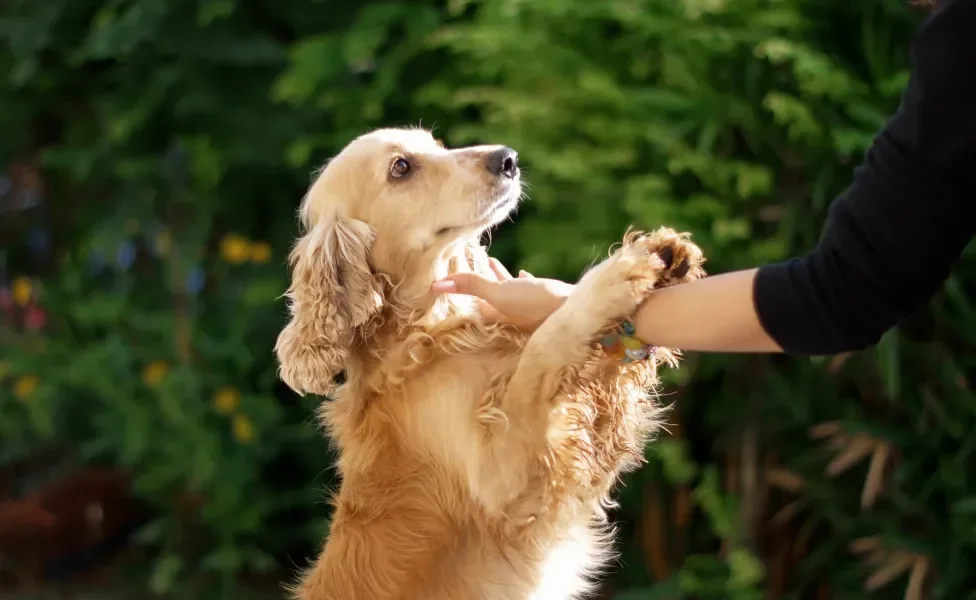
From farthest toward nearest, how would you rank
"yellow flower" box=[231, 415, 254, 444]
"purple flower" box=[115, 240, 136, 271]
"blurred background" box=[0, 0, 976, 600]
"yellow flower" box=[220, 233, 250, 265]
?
"purple flower" box=[115, 240, 136, 271] < "yellow flower" box=[220, 233, 250, 265] < "yellow flower" box=[231, 415, 254, 444] < "blurred background" box=[0, 0, 976, 600]

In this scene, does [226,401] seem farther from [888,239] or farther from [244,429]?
[888,239]

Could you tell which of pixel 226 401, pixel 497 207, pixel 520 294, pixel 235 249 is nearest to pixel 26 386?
pixel 226 401

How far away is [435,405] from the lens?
214 cm

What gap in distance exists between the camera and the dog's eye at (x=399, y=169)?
2.25 meters

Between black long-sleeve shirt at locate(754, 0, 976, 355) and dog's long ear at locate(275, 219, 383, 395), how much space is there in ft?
3.27

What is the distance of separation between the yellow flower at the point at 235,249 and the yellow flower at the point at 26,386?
105 centimetres

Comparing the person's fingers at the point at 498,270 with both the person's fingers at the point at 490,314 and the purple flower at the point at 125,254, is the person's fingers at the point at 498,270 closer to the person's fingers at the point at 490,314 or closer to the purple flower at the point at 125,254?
the person's fingers at the point at 490,314

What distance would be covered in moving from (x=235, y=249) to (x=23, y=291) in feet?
3.95

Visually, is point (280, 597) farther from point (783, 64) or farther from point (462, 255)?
point (783, 64)

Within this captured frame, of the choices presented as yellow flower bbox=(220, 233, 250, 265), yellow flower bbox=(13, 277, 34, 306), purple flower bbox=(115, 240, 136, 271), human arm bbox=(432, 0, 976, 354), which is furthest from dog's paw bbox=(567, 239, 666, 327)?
yellow flower bbox=(13, 277, 34, 306)

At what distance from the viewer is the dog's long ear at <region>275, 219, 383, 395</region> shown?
212 cm

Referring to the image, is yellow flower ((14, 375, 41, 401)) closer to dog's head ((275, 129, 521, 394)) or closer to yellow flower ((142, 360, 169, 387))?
yellow flower ((142, 360, 169, 387))

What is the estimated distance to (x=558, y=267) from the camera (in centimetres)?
345

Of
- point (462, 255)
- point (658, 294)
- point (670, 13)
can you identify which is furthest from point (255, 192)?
point (658, 294)
